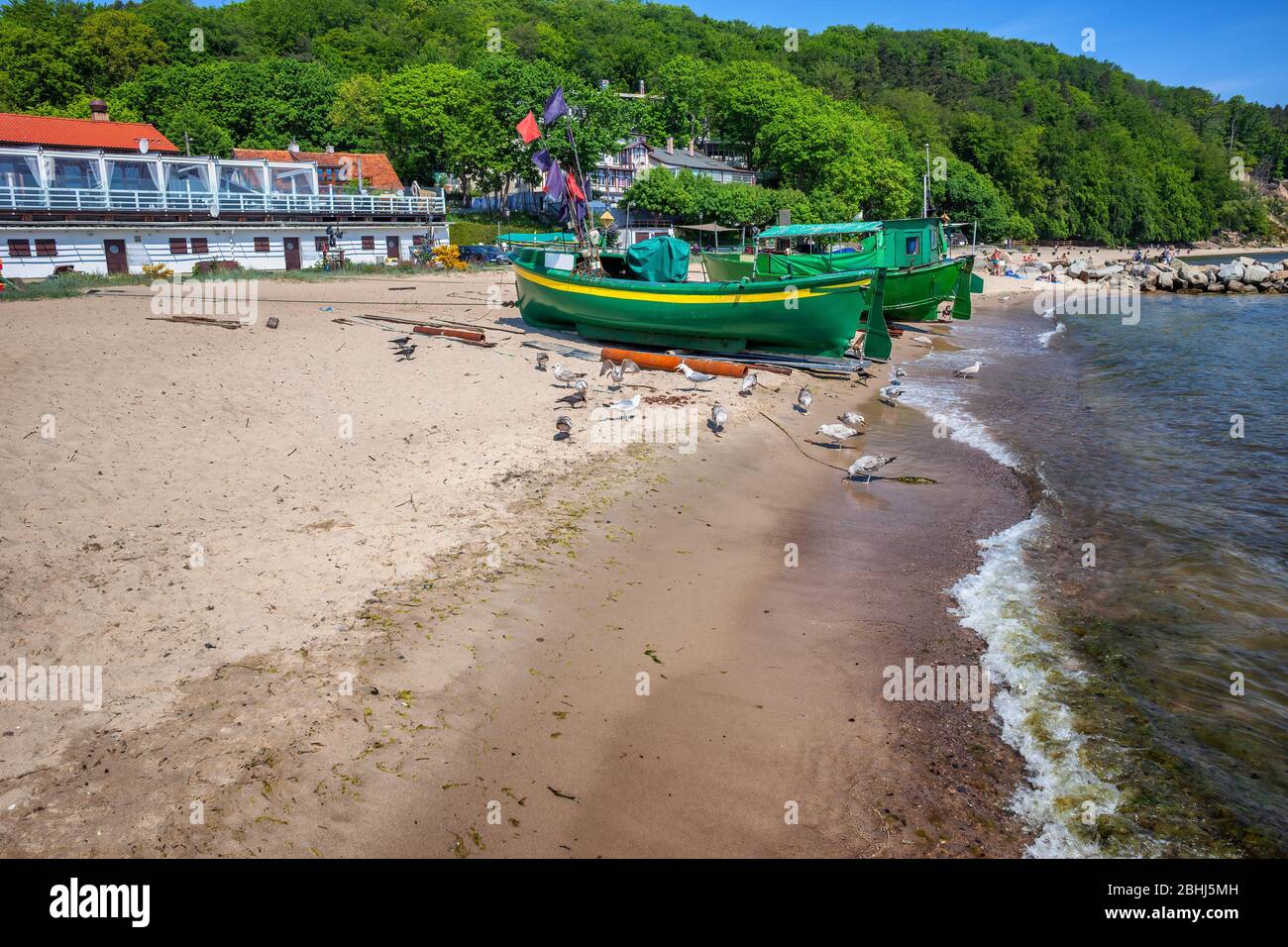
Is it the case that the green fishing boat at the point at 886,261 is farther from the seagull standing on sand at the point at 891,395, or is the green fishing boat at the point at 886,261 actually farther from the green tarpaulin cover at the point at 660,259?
the seagull standing on sand at the point at 891,395

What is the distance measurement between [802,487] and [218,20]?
11075cm

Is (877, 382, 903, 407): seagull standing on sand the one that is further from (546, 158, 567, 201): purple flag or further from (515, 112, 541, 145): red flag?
(515, 112, 541, 145): red flag

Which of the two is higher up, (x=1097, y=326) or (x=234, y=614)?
(x=1097, y=326)

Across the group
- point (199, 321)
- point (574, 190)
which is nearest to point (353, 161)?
point (574, 190)

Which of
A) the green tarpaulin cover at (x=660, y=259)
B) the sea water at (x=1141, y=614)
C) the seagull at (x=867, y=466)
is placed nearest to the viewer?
the sea water at (x=1141, y=614)

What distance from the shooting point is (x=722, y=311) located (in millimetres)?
18656

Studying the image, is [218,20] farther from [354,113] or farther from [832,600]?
[832,600]

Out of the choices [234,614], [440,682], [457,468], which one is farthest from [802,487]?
[234,614]

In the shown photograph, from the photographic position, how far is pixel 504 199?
58375 mm

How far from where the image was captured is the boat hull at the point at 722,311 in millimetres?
18094

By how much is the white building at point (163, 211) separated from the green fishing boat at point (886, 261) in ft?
67.8

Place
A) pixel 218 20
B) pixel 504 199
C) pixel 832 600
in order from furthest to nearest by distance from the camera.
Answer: pixel 218 20 < pixel 504 199 < pixel 832 600

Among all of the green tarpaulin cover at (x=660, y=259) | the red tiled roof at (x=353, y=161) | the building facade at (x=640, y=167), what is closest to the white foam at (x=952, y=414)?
the green tarpaulin cover at (x=660, y=259)
